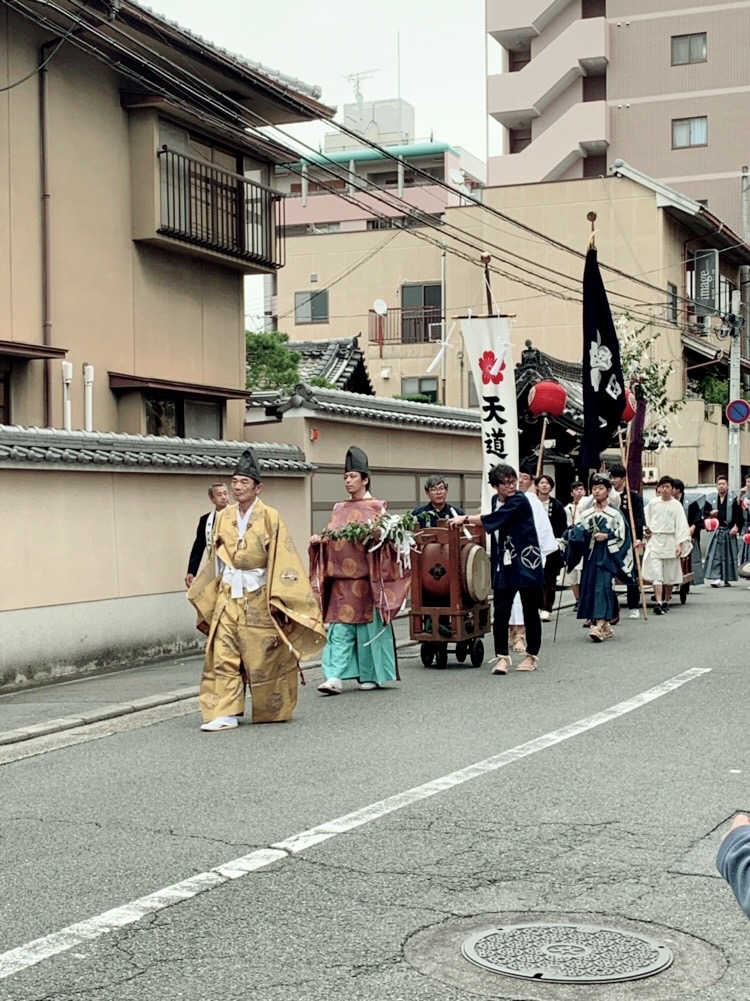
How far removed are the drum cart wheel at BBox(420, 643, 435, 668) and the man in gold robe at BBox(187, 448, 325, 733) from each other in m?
3.55

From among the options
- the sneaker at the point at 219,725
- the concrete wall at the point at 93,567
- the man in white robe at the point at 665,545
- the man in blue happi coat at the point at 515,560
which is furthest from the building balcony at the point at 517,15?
the sneaker at the point at 219,725

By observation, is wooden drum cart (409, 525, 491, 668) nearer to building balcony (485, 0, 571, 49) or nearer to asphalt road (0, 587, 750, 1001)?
asphalt road (0, 587, 750, 1001)

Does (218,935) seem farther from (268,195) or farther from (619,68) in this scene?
(619,68)

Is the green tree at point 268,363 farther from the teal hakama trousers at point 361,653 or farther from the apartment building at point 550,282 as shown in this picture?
the teal hakama trousers at point 361,653

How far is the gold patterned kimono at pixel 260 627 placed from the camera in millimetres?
9789

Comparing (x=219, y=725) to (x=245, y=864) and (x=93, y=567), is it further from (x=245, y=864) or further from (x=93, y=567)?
(x=93, y=567)

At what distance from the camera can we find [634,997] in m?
4.30

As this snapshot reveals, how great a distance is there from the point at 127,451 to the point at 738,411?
729 inches

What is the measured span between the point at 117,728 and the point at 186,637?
5.20 metres

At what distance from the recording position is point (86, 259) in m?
17.8

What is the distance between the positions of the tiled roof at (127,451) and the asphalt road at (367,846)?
9.84 ft

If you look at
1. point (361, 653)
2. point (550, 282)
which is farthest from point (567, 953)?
point (550, 282)

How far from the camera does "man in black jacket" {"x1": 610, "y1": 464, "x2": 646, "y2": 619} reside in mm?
18625

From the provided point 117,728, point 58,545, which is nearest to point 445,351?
point 58,545
